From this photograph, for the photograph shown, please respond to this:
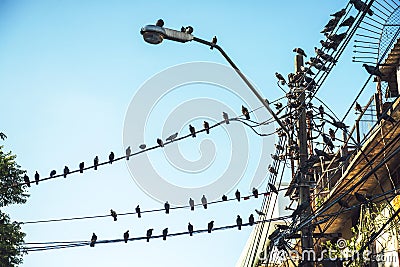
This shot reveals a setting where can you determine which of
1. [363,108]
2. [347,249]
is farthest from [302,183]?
[363,108]

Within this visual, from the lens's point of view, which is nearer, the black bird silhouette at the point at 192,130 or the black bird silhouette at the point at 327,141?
the black bird silhouette at the point at 327,141

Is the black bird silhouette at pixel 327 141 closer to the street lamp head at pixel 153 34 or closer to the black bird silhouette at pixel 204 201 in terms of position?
the black bird silhouette at pixel 204 201

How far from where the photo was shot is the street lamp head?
1044cm

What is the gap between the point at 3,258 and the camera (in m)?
20.0

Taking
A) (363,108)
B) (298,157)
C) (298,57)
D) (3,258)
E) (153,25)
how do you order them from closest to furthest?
(153,25)
(298,157)
(298,57)
(363,108)
(3,258)

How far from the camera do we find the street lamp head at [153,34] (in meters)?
10.4

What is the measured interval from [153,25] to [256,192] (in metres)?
5.10

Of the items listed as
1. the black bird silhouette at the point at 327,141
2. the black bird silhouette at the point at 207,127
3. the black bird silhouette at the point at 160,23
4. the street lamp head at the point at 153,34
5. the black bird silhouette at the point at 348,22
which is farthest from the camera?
the black bird silhouette at the point at 207,127

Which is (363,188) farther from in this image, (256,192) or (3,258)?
(3,258)

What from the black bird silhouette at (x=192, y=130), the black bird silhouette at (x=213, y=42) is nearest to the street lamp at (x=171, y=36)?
the black bird silhouette at (x=213, y=42)

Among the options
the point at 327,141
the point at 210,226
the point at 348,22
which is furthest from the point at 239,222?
the point at 348,22

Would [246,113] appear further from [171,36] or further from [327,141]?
[171,36]

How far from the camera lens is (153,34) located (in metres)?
10.4

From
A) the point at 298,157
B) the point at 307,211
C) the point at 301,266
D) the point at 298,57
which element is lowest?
the point at 301,266
